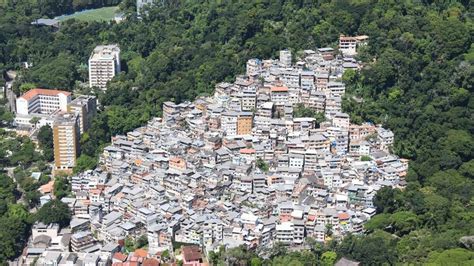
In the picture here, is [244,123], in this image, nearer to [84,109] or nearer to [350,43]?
[84,109]

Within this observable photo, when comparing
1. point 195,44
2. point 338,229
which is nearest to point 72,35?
point 195,44

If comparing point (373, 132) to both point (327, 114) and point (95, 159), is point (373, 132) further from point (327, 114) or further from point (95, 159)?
point (95, 159)

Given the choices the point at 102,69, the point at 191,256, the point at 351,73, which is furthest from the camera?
the point at 102,69

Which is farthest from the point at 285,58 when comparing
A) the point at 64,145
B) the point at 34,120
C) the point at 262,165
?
the point at 34,120

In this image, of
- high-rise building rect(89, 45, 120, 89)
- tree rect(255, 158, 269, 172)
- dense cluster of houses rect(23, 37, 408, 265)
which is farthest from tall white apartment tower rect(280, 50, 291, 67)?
high-rise building rect(89, 45, 120, 89)

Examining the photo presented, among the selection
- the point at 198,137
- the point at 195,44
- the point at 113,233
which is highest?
the point at 195,44
